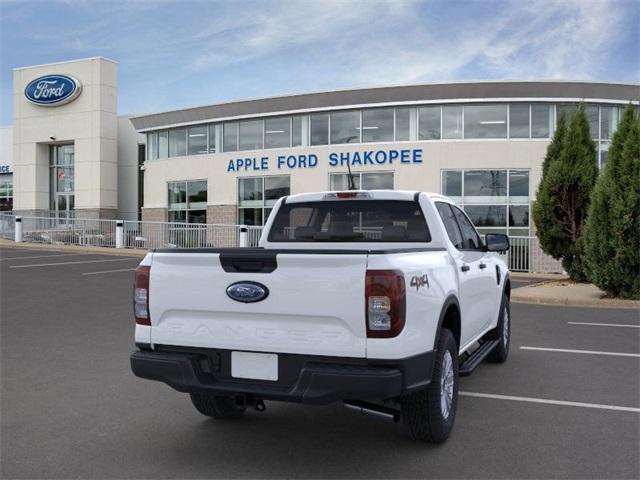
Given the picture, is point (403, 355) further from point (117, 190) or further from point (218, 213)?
point (117, 190)

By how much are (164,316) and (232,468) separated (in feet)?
3.35

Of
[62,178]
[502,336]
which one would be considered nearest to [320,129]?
[62,178]

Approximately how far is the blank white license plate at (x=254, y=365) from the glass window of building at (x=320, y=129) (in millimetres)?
22323

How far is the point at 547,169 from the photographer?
1560 centimetres

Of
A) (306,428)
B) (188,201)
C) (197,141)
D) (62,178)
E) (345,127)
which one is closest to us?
(306,428)

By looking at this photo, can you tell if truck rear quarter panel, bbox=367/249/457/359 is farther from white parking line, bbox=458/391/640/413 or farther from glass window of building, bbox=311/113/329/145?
glass window of building, bbox=311/113/329/145

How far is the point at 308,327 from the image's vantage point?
12.1 ft

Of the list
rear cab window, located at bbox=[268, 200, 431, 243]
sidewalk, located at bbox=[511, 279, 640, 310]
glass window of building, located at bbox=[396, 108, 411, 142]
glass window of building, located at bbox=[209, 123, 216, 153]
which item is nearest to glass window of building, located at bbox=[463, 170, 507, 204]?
glass window of building, located at bbox=[396, 108, 411, 142]

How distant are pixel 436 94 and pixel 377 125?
8.33 ft

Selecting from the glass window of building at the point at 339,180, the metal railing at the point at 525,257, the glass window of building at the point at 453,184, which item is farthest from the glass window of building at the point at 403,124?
the metal railing at the point at 525,257

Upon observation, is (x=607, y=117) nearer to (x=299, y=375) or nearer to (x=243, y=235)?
(x=243, y=235)

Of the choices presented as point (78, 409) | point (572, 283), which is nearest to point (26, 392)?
point (78, 409)

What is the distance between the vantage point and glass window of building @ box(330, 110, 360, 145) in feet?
82.7

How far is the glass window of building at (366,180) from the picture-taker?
24719mm
